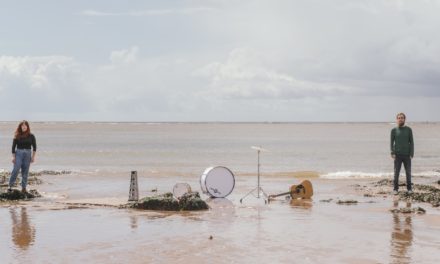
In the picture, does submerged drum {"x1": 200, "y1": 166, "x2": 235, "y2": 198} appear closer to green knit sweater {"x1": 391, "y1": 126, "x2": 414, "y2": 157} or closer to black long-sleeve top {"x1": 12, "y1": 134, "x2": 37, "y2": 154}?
black long-sleeve top {"x1": 12, "y1": 134, "x2": 37, "y2": 154}

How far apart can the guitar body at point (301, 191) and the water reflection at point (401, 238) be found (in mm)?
3619

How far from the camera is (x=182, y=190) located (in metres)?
16.5

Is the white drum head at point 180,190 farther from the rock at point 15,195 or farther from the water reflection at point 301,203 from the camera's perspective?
the rock at point 15,195

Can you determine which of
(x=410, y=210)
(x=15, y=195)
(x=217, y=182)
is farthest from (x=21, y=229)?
(x=410, y=210)

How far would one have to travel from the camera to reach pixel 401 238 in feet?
35.5

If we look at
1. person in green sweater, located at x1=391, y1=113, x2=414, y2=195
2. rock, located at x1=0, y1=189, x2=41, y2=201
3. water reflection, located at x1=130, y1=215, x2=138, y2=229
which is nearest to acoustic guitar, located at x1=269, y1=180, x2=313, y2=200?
person in green sweater, located at x1=391, y1=113, x2=414, y2=195

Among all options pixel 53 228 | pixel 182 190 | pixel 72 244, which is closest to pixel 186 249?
pixel 72 244

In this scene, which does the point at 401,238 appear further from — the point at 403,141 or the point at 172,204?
the point at 403,141

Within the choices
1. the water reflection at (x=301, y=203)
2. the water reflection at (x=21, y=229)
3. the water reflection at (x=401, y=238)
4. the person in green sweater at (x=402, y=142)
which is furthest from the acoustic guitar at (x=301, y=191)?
the water reflection at (x=21, y=229)

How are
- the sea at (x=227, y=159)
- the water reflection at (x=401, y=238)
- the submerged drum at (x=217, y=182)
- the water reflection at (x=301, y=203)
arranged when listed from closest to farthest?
1. the water reflection at (x=401, y=238)
2. the water reflection at (x=301, y=203)
3. the submerged drum at (x=217, y=182)
4. the sea at (x=227, y=159)

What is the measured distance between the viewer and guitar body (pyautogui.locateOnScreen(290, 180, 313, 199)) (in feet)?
55.8

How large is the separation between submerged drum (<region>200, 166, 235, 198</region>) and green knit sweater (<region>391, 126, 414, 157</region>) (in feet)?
17.6

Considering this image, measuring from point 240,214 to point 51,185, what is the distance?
10.9m

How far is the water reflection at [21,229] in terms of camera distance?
33.5 ft
